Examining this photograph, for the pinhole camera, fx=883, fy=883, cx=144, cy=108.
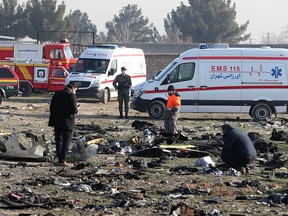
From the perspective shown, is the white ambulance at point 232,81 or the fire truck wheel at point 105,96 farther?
the fire truck wheel at point 105,96

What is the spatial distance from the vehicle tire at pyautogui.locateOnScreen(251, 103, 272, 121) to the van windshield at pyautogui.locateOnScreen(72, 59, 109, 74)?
11107 millimetres

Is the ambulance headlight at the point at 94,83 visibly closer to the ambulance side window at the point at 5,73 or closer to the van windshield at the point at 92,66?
the van windshield at the point at 92,66

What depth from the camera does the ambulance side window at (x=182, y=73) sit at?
32312 mm

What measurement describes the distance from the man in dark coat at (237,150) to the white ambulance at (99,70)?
76.2 ft

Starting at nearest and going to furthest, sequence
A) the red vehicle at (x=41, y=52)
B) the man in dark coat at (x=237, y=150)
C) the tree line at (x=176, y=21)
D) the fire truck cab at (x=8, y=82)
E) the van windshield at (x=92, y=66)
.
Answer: the man in dark coat at (x=237, y=150)
the fire truck cab at (x=8, y=82)
the van windshield at (x=92, y=66)
the red vehicle at (x=41, y=52)
the tree line at (x=176, y=21)

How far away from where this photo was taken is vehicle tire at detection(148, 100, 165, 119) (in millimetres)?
32688

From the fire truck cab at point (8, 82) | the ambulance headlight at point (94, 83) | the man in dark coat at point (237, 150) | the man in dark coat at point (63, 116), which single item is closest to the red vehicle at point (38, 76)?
the fire truck cab at point (8, 82)

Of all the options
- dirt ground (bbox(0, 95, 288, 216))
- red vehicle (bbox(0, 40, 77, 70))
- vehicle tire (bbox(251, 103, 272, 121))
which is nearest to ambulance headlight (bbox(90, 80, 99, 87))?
red vehicle (bbox(0, 40, 77, 70))

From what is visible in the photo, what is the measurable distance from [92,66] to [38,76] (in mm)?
6936

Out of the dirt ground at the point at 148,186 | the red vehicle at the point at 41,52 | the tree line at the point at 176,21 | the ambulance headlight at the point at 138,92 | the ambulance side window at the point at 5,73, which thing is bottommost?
the dirt ground at the point at 148,186

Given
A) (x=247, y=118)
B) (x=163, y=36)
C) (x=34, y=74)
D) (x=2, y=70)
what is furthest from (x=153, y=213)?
(x=163, y=36)

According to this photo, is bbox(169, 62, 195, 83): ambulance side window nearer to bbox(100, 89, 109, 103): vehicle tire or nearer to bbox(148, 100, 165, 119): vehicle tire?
bbox(148, 100, 165, 119): vehicle tire

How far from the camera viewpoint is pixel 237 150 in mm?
17875

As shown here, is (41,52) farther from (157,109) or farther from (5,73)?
(157,109)
